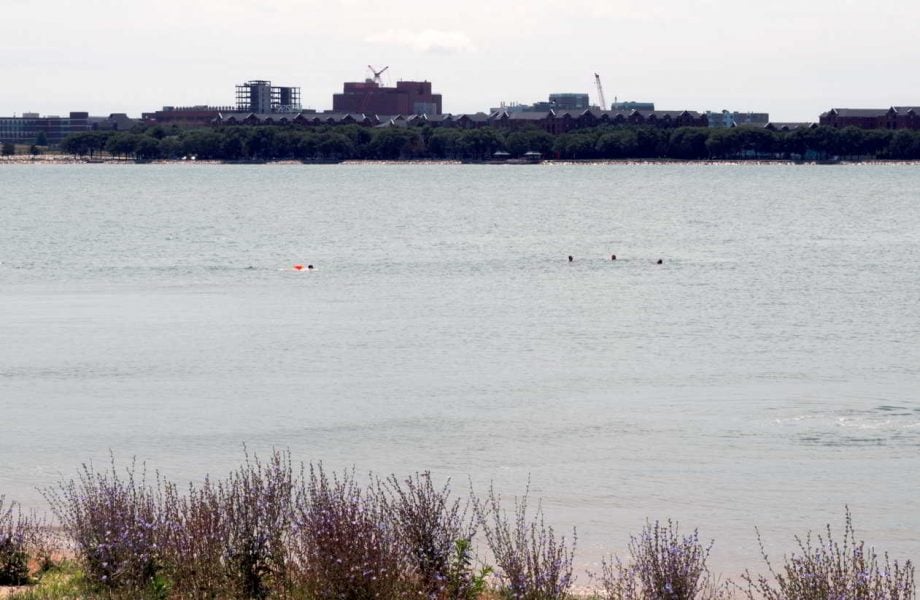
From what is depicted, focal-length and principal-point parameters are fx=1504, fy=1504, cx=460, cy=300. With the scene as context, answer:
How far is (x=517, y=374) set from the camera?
35219 millimetres

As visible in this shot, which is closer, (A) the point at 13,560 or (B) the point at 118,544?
(B) the point at 118,544

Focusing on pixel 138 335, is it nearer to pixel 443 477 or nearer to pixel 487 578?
pixel 443 477

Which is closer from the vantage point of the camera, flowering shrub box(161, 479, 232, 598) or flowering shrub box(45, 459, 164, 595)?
flowering shrub box(161, 479, 232, 598)

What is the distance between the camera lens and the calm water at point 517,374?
2369 centimetres

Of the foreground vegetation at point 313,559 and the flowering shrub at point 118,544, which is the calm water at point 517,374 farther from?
the flowering shrub at point 118,544

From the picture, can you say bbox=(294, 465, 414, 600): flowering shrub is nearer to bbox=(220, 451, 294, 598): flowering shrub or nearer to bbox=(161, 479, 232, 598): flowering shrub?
bbox=(220, 451, 294, 598): flowering shrub

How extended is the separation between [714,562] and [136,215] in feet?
382

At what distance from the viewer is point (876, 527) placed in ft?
68.9

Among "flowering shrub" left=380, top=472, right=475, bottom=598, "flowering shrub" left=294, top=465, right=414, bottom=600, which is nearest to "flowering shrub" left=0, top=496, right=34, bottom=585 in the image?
"flowering shrub" left=294, top=465, right=414, bottom=600

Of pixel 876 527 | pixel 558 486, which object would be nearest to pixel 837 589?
pixel 876 527

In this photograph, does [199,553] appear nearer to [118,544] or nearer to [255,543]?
[255,543]

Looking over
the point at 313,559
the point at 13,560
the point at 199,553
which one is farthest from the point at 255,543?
the point at 13,560

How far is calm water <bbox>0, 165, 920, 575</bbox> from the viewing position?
77.7 feet

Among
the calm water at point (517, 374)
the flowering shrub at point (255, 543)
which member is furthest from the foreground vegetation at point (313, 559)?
the calm water at point (517, 374)
